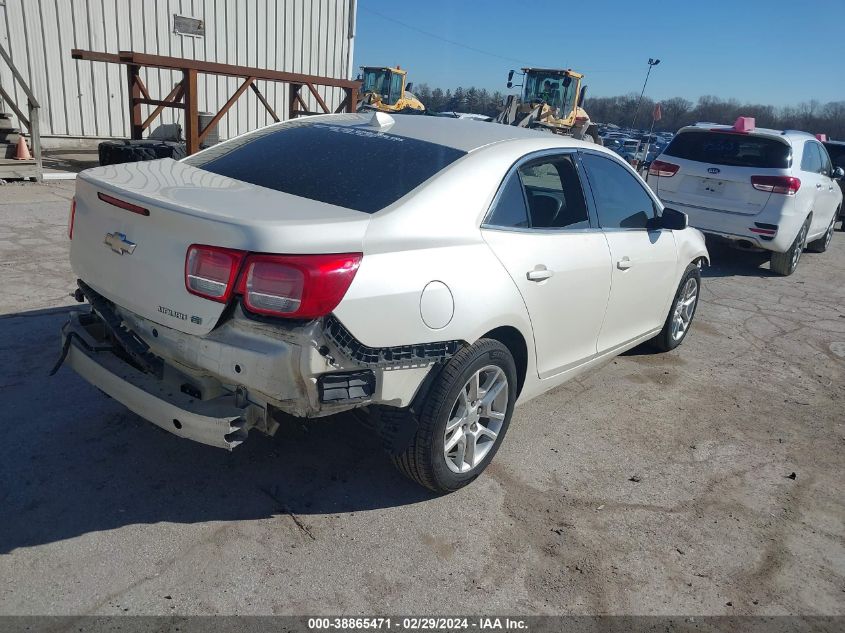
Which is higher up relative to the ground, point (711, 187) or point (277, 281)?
point (277, 281)

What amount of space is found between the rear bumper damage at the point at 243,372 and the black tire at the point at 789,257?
755 cm

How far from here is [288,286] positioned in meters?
2.42

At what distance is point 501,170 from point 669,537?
1.87 metres

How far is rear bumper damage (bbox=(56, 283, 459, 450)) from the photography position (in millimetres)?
2453

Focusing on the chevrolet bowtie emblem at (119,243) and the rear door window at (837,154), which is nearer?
the chevrolet bowtie emblem at (119,243)

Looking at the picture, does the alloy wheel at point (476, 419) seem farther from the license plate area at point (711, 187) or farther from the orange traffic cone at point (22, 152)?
the orange traffic cone at point (22, 152)

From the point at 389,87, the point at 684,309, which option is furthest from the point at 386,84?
the point at 684,309

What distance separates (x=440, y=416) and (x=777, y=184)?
22.6 ft

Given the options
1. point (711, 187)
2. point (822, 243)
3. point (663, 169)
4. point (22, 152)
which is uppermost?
point (663, 169)

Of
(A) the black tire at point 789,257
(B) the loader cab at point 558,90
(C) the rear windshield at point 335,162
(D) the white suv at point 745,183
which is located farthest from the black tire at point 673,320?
(B) the loader cab at point 558,90

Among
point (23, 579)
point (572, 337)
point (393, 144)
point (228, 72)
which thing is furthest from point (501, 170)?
point (228, 72)

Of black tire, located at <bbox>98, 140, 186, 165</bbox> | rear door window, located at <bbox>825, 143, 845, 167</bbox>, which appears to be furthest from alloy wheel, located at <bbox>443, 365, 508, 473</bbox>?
rear door window, located at <bbox>825, 143, 845, 167</bbox>

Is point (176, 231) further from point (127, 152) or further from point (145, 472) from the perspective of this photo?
point (127, 152)

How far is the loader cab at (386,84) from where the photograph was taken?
104 ft
